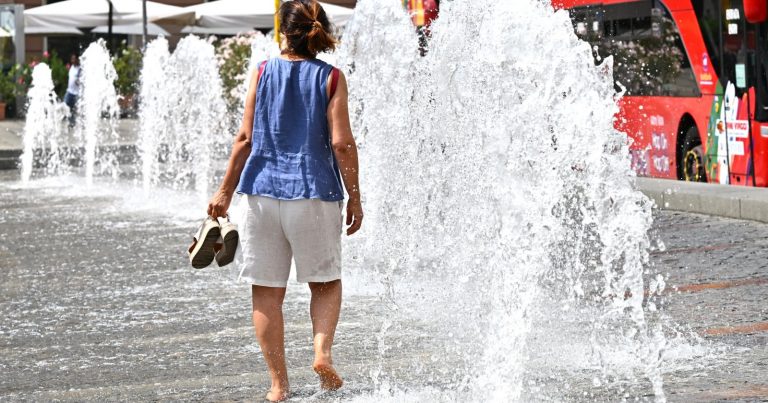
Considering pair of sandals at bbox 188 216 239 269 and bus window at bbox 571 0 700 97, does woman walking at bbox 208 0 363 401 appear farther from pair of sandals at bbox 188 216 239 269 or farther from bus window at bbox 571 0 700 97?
bus window at bbox 571 0 700 97

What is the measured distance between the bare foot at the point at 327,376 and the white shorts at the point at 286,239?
352mm

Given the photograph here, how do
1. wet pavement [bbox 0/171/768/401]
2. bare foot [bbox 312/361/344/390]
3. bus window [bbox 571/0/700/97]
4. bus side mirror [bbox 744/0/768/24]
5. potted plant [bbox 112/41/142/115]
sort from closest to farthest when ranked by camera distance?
bare foot [bbox 312/361/344/390], wet pavement [bbox 0/171/768/401], bus side mirror [bbox 744/0/768/24], bus window [bbox 571/0/700/97], potted plant [bbox 112/41/142/115]

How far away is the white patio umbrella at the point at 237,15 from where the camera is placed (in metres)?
36.4

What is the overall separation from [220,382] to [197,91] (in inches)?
606

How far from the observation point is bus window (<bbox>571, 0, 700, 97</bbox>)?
53.9ft

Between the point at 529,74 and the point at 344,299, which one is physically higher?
the point at 529,74

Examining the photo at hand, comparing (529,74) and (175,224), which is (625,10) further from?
(529,74)

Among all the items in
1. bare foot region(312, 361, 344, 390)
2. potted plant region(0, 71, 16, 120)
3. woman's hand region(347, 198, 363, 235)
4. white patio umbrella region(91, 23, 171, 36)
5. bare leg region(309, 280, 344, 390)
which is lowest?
bare foot region(312, 361, 344, 390)

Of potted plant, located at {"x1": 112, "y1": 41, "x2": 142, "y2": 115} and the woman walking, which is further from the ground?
potted plant, located at {"x1": 112, "y1": 41, "x2": 142, "y2": 115}

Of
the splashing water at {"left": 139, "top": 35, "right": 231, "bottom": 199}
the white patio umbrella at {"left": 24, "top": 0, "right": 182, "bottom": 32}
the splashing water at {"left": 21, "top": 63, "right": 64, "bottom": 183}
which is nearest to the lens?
the splashing water at {"left": 139, "top": 35, "right": 231, "bottom": 199}

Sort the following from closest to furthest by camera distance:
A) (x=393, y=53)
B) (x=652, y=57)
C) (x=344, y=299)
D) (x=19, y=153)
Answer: (x=344, y=299)
(x=393, y=53)
(x=652, y=57)
(x=19, y=153)

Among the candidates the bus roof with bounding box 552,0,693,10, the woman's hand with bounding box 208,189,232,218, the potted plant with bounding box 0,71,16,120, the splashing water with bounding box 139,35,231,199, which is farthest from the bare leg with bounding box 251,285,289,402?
the potted plant with bounding box 0,71,16,120

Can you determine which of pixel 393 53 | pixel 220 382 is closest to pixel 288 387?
pixel 220 382

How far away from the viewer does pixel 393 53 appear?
13.7m
